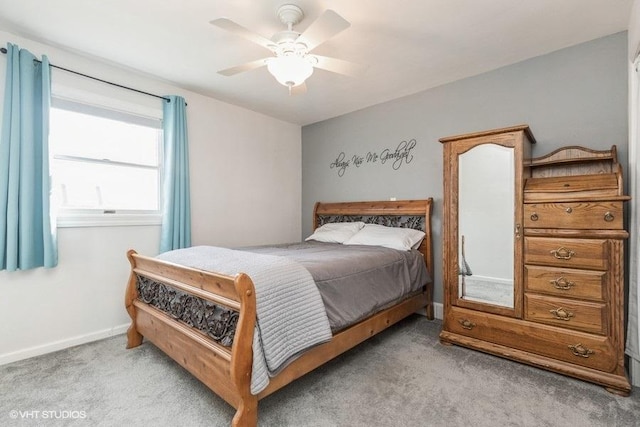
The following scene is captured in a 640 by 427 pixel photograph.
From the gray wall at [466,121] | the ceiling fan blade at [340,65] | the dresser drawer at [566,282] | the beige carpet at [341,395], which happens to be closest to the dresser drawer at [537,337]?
the beige carpet at [341,395]

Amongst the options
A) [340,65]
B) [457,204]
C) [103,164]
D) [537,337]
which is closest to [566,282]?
[537,337]

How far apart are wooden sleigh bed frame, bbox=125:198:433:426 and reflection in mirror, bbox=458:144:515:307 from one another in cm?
69

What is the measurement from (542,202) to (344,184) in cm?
238

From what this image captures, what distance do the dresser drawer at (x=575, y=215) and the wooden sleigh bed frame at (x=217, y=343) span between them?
1.28 meters

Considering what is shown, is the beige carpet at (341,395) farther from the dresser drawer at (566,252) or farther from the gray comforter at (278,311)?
the dresser drawer at (566,252)

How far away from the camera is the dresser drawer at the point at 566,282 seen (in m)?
1.96

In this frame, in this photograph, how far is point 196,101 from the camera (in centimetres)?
347

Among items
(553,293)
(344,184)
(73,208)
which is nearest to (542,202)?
(553,293)

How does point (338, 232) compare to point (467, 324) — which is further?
point (338, 232)

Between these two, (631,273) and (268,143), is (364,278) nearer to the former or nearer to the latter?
(631,273)

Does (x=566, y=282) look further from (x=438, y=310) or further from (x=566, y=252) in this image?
(x=438, y=310)

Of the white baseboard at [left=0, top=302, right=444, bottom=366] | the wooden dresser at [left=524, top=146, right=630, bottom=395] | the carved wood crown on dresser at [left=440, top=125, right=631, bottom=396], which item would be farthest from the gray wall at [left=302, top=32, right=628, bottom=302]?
the white baseboard at [left=0, top=302, right=444, bottom=366]

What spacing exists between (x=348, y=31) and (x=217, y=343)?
229 cm

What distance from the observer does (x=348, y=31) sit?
228 cm
